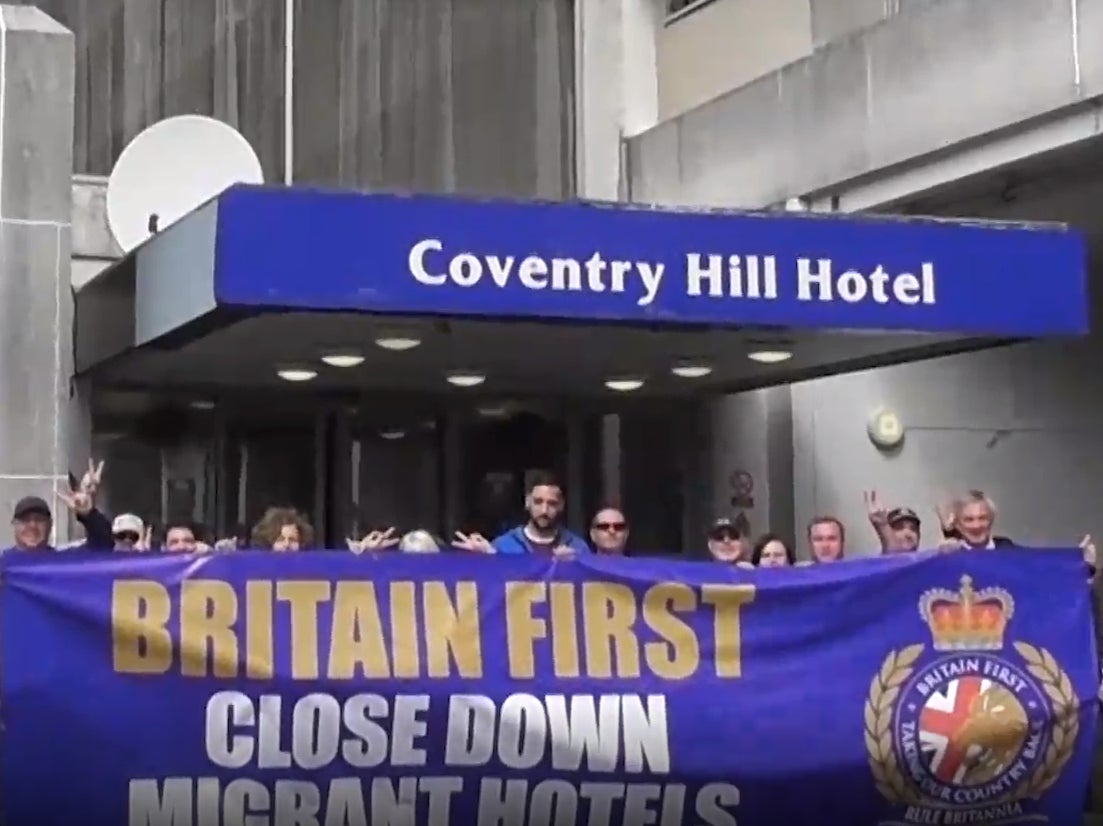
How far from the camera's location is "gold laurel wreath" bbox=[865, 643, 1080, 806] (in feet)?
27.0

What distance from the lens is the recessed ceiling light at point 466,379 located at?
13433 millimetres

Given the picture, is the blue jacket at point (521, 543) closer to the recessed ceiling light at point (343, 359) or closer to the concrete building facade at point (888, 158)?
the recessed ceiling light at point (343, 359)

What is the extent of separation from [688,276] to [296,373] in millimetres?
3946

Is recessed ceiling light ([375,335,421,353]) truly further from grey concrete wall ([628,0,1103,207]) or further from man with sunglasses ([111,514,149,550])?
grey concrete wall ([628,0,1103,207])

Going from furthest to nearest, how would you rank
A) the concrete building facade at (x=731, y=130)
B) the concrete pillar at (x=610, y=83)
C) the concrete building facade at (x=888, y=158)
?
the concrete pillar at (x=610, y=83), the concrete building facade at (x=731, y=130), the concrete building facade at (x=888, y=158)

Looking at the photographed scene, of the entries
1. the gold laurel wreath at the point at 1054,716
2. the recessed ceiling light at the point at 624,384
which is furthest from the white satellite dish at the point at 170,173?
the gold laurel wreath at the point at 1054,716

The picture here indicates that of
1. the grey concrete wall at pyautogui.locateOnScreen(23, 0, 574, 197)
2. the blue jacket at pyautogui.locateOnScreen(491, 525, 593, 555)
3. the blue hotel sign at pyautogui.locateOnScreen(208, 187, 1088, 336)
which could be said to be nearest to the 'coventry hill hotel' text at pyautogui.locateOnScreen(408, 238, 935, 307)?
the blue hotel sign at pyautogui.locateOnScreen(208, 187, 1088, 336)

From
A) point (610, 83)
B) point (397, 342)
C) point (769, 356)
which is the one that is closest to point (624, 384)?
point (769, 356)

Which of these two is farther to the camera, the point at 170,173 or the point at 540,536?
the point at 170,173

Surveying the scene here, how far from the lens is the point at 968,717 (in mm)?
8289

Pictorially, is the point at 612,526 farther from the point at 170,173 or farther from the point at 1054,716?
the point at 170,173

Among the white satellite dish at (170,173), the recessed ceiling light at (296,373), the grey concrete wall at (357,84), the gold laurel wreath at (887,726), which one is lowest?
the gold laurel wreath at (887,726)

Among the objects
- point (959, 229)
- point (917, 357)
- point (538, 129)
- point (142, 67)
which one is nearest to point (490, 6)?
point (538, 129)

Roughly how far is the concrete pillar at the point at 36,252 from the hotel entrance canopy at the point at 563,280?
1.19ft
